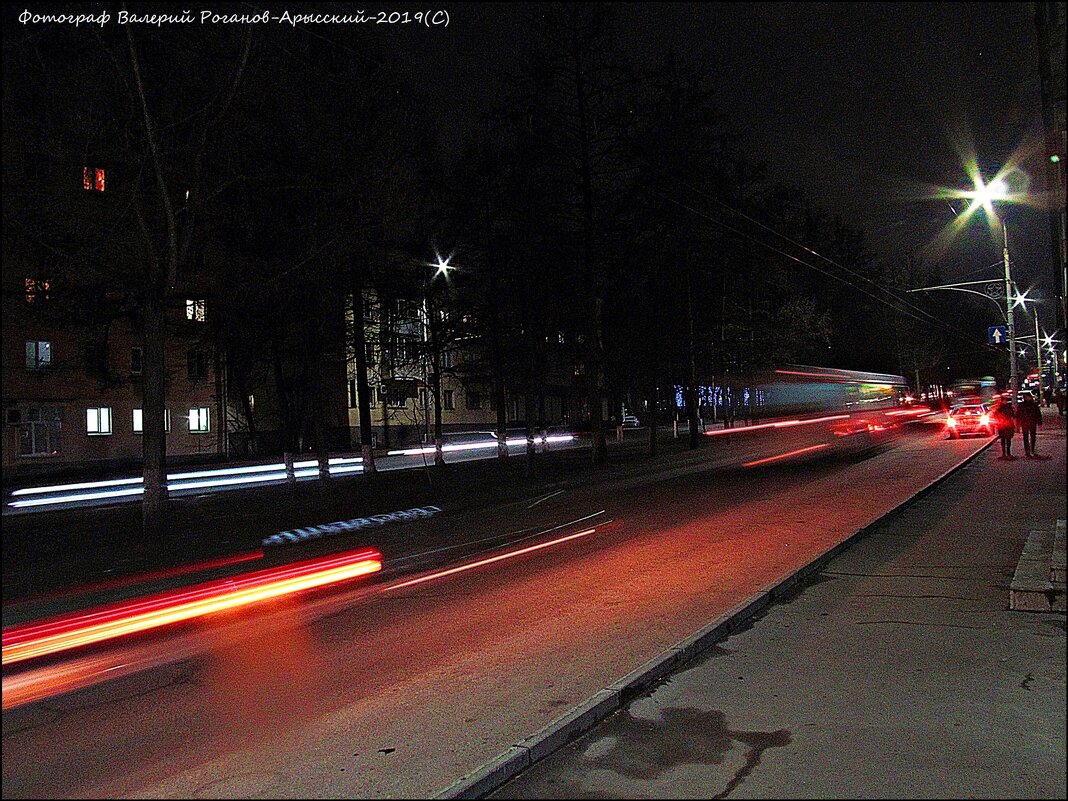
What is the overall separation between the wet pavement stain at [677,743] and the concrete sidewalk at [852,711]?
0.4 inches

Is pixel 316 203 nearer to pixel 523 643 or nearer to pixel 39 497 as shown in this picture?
pixel 39 497

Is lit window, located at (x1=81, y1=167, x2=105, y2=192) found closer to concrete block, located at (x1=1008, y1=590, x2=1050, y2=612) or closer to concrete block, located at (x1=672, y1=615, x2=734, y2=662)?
concrete block, located at (x1=672, y1=615, x2=734, y2=662)

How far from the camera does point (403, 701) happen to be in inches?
207

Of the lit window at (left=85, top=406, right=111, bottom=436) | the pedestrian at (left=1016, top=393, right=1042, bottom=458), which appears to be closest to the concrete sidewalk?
the pedestrian at (left=1016, top=393, right=1042, bottom=458)

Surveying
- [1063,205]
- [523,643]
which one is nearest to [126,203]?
[523,643]

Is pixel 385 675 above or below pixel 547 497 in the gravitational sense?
above

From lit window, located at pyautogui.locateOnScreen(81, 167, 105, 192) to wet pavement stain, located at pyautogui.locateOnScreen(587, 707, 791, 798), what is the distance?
11.5 m

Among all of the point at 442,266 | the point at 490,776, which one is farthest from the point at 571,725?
the point at 442,266

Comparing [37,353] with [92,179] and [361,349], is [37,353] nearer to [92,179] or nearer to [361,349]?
[361,349]

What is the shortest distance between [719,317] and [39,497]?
77.3ft

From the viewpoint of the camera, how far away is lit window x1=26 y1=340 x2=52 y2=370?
3297 cm

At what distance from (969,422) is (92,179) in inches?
1252

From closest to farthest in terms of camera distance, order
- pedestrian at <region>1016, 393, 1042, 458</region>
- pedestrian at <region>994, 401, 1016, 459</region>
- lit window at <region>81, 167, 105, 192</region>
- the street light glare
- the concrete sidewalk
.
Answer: the concrete sidewalk
lit window at <region>81, 167, 105, 192</region>
pedestrian at <region>1016, 393, 1042, 458</region>
pedestrian at <region>994, 401, 1016, 459</region>
the street light glare

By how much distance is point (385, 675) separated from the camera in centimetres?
586
